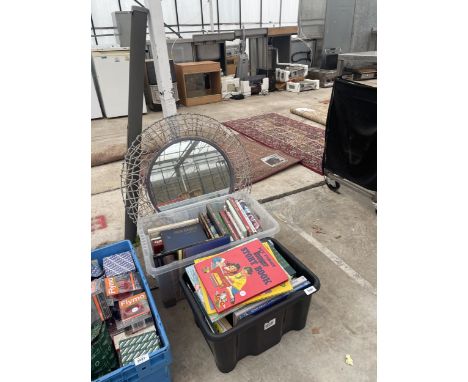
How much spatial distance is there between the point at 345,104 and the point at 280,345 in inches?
52.8

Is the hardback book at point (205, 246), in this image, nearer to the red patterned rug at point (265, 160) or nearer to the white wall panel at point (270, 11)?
the red patterned rug at point (265, 160)

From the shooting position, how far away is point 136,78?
1252mm

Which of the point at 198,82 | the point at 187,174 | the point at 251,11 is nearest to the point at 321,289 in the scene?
the point at 187,174

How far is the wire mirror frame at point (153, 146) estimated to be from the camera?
131cm

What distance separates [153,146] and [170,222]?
0.39m

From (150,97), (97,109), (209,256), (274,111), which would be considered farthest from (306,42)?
(209,256)

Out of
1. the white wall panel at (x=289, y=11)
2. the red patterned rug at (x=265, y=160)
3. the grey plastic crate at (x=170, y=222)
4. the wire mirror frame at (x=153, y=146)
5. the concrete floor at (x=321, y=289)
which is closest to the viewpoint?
the concrete floor at (x=321, y=289)

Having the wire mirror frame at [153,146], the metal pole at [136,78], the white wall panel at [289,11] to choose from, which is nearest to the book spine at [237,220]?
the wire mirror frame at [153,146]

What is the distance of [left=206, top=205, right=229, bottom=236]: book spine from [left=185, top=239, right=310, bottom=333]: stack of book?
0.18 m

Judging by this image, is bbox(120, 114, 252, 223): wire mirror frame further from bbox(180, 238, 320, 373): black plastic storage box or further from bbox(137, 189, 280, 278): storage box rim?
bbox(180, 238, 320, 373): black plastic storage box

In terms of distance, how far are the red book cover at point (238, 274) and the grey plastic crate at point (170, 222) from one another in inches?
4.5

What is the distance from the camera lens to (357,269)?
4.49ft

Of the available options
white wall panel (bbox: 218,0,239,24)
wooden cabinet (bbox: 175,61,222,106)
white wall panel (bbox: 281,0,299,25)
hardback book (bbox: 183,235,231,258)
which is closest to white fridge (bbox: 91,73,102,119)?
wooden cabinet (bbox: 175,61,222,106)

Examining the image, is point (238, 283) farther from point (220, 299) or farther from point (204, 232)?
point (204, 232)
